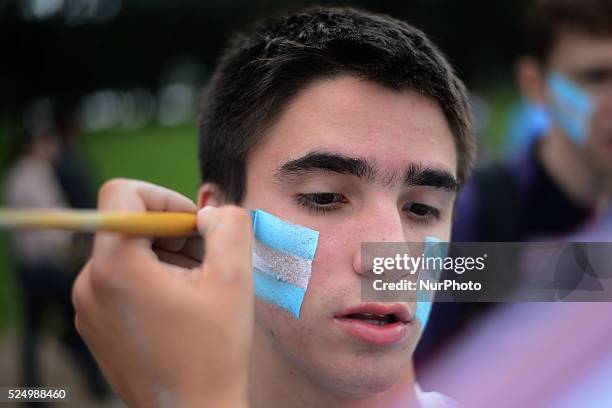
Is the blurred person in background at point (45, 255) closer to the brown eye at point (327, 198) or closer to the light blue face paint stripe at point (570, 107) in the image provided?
the light blue face paint stripe at point (570, 107)

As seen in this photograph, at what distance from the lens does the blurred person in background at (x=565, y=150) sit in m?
3.16

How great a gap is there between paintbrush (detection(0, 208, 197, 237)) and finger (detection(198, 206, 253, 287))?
77 mm

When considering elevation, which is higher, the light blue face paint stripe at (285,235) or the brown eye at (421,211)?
the brown eye at (421,211)

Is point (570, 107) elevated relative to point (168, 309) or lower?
elevated

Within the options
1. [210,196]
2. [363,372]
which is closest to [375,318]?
[363,372]

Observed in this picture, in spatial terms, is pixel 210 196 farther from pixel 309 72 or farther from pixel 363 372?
pixel 363 372

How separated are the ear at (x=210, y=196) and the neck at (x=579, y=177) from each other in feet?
6.64

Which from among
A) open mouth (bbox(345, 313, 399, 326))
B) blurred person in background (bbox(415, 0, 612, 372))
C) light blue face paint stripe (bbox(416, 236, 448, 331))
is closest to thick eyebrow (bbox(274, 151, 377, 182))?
light blue face paint stripe (bbox(416, 236, 448, 331))

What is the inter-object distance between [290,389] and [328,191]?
51 centimetres

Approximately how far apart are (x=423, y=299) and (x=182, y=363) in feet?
2.47

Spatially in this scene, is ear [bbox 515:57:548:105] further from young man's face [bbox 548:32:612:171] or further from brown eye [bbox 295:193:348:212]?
brown eye [bbox 295:193:348:212]

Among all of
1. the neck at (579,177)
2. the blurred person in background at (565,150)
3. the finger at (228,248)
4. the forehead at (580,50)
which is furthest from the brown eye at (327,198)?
the forehead at (580,50)

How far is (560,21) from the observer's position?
3.71 meters

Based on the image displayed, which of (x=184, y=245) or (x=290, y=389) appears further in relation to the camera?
(x=290, y=389)
